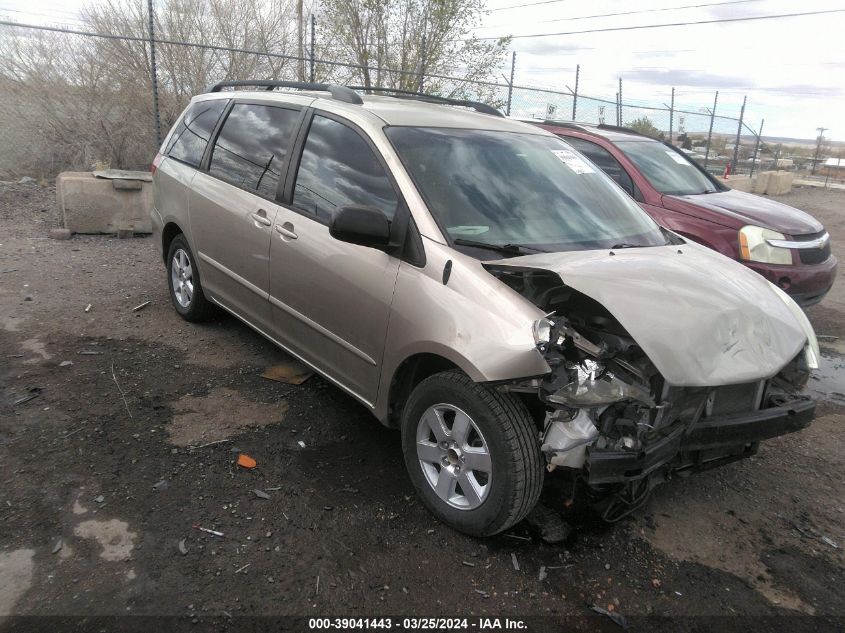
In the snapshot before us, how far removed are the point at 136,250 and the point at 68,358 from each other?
340 cm

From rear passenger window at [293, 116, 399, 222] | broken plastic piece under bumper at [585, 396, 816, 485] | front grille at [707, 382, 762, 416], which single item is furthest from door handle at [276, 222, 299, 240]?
front grille at [707, 382, 762, 416]

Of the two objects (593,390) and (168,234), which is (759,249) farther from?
(168,234)

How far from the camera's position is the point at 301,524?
2906 millimetres

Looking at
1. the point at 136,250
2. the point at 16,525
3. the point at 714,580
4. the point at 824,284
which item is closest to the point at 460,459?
the point at 714,580

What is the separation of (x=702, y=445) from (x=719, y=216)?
147 inches

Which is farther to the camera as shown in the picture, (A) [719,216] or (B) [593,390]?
(A) [719,216]

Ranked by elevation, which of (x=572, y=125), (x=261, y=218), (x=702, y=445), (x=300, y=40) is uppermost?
(x=300, y=40)

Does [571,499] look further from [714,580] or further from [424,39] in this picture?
[424,39]

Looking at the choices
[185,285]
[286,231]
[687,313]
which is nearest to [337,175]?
[286,231]

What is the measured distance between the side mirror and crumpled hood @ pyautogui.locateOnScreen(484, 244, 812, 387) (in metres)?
0.54

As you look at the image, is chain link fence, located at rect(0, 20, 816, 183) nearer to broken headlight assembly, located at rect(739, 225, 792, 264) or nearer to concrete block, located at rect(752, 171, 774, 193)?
broken headlight assembly, located at rect(739, 225, 792, 264)

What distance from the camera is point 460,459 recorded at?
284 centimetres

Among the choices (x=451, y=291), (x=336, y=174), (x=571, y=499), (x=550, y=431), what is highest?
(x=336, y=174)

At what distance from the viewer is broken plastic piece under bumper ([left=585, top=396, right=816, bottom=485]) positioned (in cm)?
248
